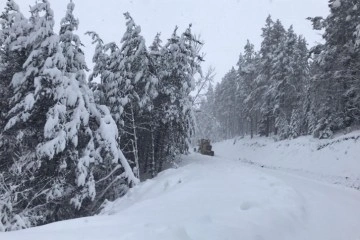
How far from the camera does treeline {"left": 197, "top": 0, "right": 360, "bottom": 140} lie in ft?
91.7

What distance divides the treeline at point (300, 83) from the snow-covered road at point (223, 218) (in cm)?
1726

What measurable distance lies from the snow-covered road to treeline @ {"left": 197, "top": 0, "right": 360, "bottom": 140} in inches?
679

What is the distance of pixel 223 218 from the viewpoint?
7.24 meters

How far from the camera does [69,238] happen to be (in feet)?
18.7

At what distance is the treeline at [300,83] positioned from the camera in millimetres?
27938

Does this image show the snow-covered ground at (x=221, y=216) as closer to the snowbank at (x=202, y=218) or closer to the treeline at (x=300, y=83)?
the snowbank at (x=202, y=218)

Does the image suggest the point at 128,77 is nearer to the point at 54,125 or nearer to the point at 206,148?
the point at 54,125

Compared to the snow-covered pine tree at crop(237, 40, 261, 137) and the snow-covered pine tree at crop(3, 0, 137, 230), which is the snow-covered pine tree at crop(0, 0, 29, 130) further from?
the snow-covered pine tree at crop(237, 40, 261, 137)

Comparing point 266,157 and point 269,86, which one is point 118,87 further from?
point 269,86

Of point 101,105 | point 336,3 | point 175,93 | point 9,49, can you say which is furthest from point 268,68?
point 9,49

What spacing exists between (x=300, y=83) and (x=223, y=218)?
4245 cm

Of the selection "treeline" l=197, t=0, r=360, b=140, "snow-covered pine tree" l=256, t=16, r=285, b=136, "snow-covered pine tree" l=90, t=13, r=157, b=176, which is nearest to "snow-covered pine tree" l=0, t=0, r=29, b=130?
"snow-covered pine tree" l=90, t=13, r=157, b=176

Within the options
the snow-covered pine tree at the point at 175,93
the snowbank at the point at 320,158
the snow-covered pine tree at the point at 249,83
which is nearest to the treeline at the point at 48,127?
the snow-covered pine tree at the point at 175,93

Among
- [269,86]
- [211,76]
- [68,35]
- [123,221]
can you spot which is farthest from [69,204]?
[269,86]
